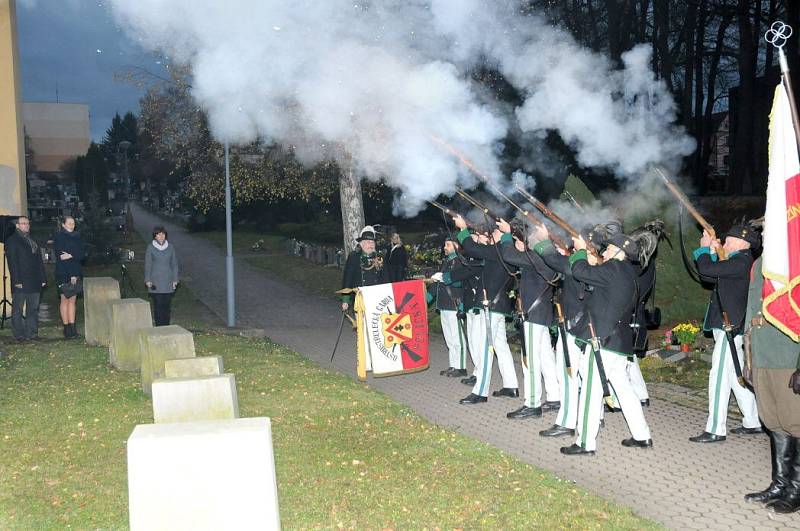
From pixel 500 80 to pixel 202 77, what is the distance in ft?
16.5

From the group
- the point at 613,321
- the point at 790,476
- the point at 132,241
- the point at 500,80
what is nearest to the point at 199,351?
the point at 500,80

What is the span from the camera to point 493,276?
968 centimetres

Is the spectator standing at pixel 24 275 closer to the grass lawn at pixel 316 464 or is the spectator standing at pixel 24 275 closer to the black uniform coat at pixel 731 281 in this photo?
the grass lawn at pixel 316 464

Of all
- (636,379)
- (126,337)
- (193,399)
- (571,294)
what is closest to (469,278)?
(636,379)

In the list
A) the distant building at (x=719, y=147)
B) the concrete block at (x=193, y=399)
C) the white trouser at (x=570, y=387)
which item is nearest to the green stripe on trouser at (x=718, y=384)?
the white trouser at (x=570, y=387)

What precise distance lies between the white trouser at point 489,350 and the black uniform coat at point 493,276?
0.42 feet

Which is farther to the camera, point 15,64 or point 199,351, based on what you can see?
point 15,64

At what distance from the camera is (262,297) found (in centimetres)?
2272

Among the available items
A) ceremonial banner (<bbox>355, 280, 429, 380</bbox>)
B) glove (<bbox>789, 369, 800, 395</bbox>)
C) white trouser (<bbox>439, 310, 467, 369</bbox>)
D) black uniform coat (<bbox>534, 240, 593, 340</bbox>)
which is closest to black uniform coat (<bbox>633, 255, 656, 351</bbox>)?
black uniform coat (<bbox>534, 240, 593, 340</bbox>)

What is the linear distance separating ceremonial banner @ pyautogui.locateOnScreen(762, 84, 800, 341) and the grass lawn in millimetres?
1798

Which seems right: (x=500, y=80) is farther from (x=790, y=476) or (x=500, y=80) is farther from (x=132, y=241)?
(x=132, y=241)

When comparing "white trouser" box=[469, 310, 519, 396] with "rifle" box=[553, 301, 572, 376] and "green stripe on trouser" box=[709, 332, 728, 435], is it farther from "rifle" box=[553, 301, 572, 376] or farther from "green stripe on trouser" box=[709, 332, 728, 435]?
"green stripe on trouser" box=[709, 332, 728, 435]

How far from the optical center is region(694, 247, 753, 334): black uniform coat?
770cm

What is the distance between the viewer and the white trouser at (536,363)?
884 cm
